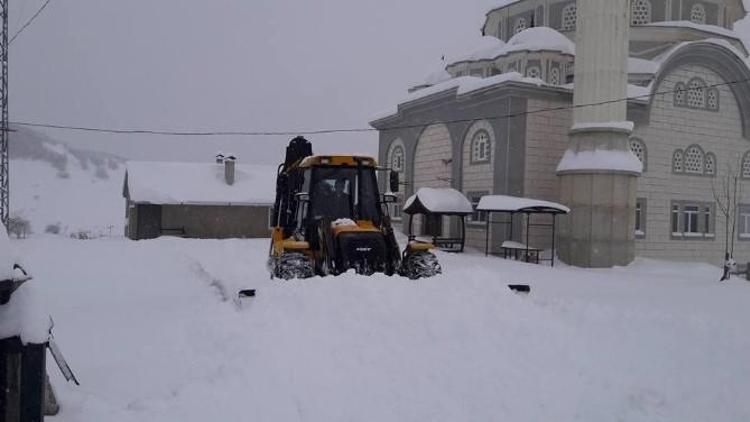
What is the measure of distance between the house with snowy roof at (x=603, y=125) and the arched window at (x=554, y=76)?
53mm

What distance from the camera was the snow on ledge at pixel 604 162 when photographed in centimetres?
2111

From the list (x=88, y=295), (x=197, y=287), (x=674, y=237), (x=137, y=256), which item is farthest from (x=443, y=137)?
(x=88, y=295)

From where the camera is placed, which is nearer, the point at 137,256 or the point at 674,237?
the point at 137,256

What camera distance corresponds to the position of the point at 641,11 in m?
29.5

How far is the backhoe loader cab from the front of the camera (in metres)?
9.54

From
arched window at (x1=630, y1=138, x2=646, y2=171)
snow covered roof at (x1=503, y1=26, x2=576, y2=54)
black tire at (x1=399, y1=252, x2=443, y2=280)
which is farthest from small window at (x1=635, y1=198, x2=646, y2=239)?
black tire at (x1=399, y1=252, x2=443, y2=280)

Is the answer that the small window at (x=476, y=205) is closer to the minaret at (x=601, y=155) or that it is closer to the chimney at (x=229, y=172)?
the minaret at (x=601, y=155)

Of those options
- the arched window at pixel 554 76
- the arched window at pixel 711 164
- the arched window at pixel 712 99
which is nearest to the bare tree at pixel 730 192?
the arched window at pixel 711 164

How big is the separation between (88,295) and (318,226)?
14.8 feet

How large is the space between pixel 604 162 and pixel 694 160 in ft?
29.3

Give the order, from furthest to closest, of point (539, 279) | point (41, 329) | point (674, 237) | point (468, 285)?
1. point (674, 237)
2. point (539, 279)
3. point (468, 285)
4. point (41, 329)

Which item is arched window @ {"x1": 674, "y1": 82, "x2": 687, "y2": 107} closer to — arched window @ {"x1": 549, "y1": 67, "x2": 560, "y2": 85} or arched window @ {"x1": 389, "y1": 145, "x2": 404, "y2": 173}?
arched window @ {"x1": 549, "y1": 67, "x2": 560, "y2": 85}

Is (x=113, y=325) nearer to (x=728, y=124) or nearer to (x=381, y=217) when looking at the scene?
(x=381, y=217)

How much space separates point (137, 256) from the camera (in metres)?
19.1
